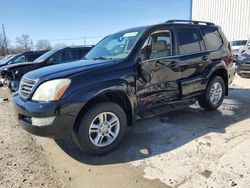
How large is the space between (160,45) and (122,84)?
1.11 meters

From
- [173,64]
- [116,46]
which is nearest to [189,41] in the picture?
[173,64]

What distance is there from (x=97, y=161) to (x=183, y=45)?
2.75 metres

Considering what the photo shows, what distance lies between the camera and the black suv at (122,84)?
308 cm

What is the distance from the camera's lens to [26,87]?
3426mm

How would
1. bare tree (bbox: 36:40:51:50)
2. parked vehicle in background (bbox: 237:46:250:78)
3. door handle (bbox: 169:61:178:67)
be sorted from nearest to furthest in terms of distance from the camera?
door handle (bbox: 169:61:178:67) < parked vehicle in background (bbox: 237:46:250:78) < bare tree (bbox: 36:40:51:50)

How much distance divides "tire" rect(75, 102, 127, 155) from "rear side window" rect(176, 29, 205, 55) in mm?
1893

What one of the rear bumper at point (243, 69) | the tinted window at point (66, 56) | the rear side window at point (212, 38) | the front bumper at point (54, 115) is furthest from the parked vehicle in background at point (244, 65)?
the front bumper at point (54, 115)

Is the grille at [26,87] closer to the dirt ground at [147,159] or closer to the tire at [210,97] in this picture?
the dirt ground at [147,159]

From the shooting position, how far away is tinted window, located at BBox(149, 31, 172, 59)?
158 inches

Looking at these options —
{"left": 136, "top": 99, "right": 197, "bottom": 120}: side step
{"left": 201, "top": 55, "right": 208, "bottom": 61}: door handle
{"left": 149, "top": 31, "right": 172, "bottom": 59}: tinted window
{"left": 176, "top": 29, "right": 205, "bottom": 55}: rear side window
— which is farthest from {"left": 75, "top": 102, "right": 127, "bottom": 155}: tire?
{"left": 201, "top": 55, "right": 208, "bottom": 61}: door handle

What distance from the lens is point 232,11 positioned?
99.6 feet

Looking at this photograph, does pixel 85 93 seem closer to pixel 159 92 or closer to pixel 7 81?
pixel 159 92

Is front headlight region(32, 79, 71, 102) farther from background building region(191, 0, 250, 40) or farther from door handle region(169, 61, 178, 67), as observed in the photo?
background building region(191, 0, 250, 40)

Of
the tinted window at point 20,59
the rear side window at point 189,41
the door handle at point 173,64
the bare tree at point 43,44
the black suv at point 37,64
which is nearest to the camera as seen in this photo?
the door handle at point 173,64
